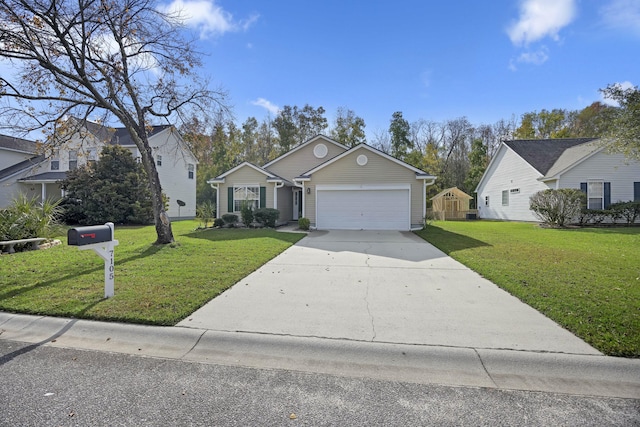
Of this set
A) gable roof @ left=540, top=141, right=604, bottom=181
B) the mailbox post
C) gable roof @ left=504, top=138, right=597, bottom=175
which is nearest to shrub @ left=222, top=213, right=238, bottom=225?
the mailbox post

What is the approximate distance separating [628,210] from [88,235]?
23.5m

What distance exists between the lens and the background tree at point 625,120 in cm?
973

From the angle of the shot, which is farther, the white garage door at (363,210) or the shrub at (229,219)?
the shrub at (229,219)

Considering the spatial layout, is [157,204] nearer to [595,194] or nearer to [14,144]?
[595,194]

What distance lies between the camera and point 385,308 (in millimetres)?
4551

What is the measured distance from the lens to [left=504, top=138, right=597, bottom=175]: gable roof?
67.5 feet

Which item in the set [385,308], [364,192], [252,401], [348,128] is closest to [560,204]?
[364,192]

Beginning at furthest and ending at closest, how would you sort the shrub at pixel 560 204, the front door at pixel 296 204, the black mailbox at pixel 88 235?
the front door at pixel 296 204
the shrub at pixel 560 204
the black mailbox at pixel 88 235

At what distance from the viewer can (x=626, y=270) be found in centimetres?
654

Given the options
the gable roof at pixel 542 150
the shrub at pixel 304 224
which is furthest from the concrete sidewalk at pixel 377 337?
the gable roof at pixel 542 150

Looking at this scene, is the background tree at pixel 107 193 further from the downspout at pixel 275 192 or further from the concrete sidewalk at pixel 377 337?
the concrete sidewalk at pixel 377 337

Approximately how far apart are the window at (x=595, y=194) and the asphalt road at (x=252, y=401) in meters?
20.6

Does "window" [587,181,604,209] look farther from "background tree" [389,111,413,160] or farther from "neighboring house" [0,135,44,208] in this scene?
"neighboring house" [0,135,44,208]

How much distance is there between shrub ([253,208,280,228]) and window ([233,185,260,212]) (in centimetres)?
133
